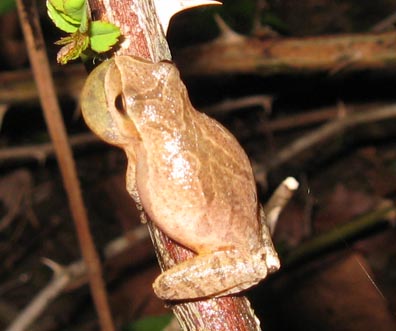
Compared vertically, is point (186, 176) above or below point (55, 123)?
above

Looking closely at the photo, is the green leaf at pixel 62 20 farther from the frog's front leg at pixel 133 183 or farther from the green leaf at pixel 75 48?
the frog's front leg at pixel 133 183

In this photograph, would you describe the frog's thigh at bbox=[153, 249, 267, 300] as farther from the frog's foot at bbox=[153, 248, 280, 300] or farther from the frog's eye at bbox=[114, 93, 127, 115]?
the frog's eye at bbox=[114, 93, 127, 115]

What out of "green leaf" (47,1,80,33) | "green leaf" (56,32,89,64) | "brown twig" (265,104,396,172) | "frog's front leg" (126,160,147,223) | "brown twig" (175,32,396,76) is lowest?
"brown twig" (265,104,396,172)

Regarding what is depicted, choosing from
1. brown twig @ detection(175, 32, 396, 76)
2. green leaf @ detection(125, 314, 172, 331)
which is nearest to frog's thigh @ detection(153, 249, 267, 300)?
green leaf @ detection(125, 314, 172, 331)

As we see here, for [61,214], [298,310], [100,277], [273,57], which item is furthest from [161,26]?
[61,214]

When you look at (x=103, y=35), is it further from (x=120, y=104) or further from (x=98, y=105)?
(x=120, y=104)

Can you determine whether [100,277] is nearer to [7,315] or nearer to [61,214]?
[7,315]

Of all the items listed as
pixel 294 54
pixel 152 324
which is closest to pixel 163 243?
pixel 152 324
